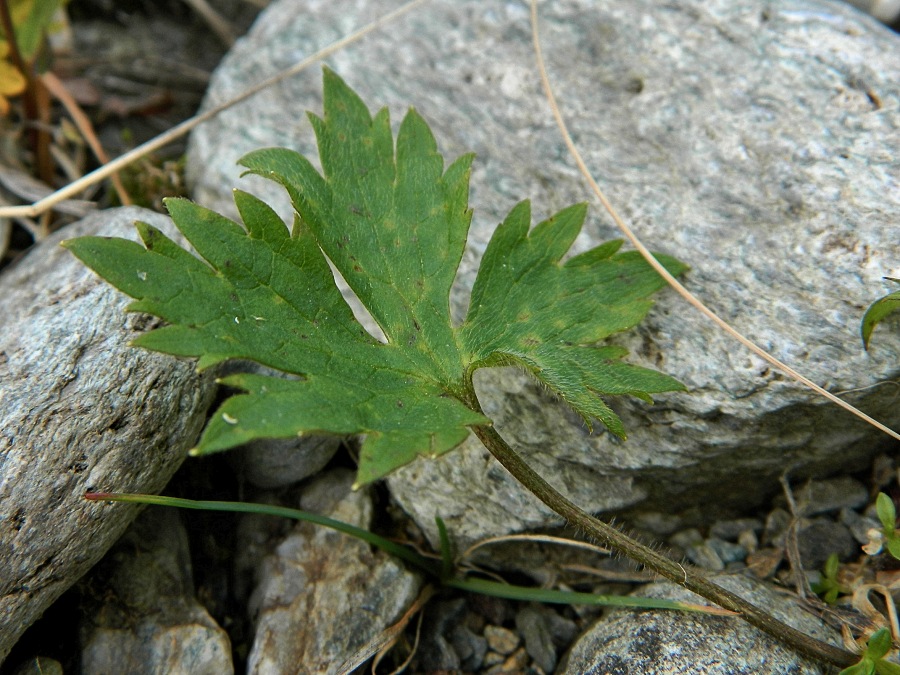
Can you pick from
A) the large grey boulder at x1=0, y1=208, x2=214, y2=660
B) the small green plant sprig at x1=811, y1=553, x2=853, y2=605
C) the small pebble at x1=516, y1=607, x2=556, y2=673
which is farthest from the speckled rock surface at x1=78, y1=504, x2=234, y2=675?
the small green plant sprig at x1=811, y1=553, x2=853, y2=605

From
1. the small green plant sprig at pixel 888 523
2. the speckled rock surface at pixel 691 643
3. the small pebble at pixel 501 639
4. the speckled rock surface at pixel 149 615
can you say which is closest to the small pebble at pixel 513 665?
the small pebble at pixel 501 639

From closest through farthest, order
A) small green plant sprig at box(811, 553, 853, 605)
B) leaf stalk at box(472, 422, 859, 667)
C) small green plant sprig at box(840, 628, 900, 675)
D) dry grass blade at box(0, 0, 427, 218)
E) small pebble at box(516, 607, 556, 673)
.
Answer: small green plant sprig at box(840, 628, 900, 675), leaf stalk at box(472, 422, 859, 667), small green plant sprig at box(811, 553, 853, 605), small pebble at box(516, 607, 556, 673), dry grass blade at box(0, 0, 427, 218)

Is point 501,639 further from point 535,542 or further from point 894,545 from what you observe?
point 894,545

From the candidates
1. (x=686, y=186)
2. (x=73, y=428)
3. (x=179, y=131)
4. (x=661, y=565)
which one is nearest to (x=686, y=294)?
(x=686, y=186)

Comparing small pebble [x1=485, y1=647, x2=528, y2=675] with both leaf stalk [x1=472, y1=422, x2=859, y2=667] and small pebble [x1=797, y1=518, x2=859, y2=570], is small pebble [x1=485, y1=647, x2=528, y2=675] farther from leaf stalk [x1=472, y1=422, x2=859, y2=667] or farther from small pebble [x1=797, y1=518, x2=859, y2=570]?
small pebble [x1=797, y1=518, x2=859, y2=570]

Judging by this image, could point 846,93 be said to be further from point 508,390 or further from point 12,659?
point 12,659

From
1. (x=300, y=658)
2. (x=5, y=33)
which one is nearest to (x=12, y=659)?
(x=300, y=658)
